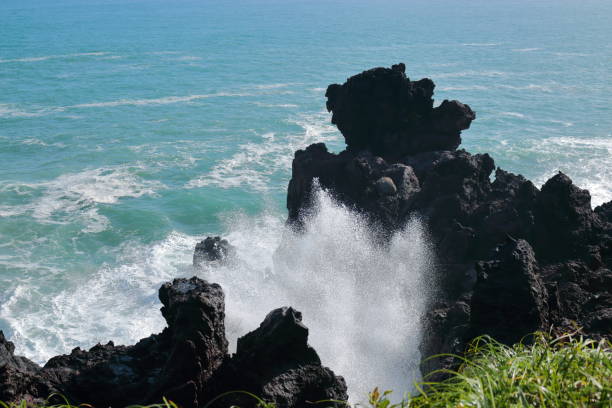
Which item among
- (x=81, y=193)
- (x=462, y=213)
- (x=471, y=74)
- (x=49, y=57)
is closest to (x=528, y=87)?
(x=471, y=74)

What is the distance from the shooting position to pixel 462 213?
21141mm

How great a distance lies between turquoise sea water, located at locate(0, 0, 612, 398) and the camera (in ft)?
89.4

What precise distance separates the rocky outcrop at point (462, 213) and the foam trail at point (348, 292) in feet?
2.58

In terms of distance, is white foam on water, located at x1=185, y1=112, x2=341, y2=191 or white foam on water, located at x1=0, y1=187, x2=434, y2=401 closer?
white foam on water, located at x1=0, y1=187, x2=434, y2=401

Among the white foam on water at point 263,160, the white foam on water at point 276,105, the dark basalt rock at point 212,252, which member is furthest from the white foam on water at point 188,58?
the dark basalt rock at point 212,252

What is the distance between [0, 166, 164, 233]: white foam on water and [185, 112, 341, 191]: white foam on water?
12.5 feet

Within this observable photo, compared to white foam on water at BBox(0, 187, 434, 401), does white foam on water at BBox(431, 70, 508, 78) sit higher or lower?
higher

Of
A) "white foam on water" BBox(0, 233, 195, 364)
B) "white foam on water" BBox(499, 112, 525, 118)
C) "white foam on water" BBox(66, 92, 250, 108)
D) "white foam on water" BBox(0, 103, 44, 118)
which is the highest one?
"white foam on water" BBox(499, 112, 525, 118)

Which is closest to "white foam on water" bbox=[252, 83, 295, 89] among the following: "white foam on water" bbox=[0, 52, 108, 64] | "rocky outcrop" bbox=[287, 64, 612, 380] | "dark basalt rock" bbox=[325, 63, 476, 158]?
"white foam on water" bbox=[0, 52, 108, 64]

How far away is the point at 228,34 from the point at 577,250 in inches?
4036

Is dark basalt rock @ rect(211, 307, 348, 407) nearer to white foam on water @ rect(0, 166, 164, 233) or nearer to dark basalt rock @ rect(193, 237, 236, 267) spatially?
dark basalt rock @ rect(193, 237, 236, 267)

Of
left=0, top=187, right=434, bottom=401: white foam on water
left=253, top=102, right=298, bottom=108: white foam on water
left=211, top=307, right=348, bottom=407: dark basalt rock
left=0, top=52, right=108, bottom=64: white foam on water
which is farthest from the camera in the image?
left=0, top=52, right=108, bottom=64: white foam on water

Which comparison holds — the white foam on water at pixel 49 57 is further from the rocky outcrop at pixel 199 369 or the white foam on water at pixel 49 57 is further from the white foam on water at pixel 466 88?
the rocky outcrop at pixel 199 369

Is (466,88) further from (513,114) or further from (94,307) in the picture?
(94,307)
